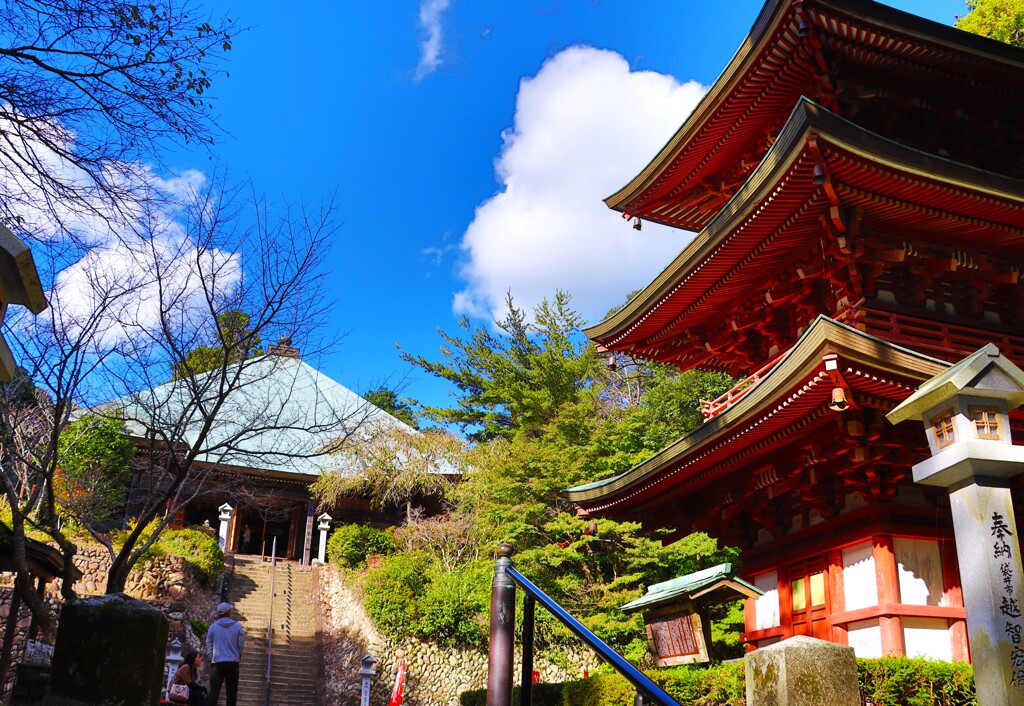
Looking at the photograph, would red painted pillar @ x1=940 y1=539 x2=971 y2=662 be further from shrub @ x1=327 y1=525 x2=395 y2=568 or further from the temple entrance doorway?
shrub @ x1=327 y1=525 x2=395 y2=568

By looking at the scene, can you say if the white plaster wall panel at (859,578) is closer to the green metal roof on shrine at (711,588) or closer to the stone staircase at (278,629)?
the green metal roof on shrine at (711,588)

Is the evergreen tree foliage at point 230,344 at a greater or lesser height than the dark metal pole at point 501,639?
greater

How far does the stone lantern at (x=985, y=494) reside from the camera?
5672mm

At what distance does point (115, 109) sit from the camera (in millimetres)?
6215

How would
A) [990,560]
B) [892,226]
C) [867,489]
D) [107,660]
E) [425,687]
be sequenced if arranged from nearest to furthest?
[107,660] < [990,560] < [867,489] < [892,226] < [425,687]

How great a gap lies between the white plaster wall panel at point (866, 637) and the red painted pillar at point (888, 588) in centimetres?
13

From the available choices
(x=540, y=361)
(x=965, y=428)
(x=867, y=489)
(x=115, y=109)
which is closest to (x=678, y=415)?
(x=540, y=361)

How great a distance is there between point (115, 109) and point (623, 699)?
9103mm

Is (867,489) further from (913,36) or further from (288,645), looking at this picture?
(288,645)

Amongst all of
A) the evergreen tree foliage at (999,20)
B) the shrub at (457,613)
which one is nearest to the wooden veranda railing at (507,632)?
the shrub at (457,613)

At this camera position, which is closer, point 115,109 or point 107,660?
point 107,660

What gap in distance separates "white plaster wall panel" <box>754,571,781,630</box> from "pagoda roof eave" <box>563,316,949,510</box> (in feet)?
6.73

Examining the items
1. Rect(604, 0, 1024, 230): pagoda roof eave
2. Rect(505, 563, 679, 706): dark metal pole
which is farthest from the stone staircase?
Rect(505, 563, 679, 706): dark metal pole

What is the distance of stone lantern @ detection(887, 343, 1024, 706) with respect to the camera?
5672 millimetres
